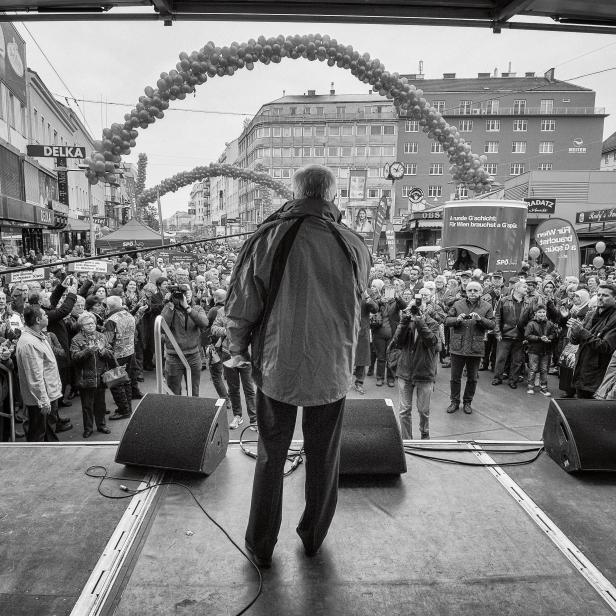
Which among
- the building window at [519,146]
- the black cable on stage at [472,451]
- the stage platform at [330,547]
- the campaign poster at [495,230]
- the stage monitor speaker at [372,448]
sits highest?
the building window at [519,146]

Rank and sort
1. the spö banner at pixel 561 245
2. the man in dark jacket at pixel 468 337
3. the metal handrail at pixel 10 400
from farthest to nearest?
the spö banner at pixel 561 245 < the man in dark jacket at pixel 468 337 < the metal handrail at pixel 10 400

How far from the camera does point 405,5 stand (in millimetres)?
2549

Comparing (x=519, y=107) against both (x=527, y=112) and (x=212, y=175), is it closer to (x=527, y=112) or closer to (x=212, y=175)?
(x=527, y=112)

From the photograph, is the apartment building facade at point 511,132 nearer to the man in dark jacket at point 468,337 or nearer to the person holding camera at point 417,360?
the man in dark jacket at point 468,337

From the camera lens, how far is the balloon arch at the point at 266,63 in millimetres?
7512

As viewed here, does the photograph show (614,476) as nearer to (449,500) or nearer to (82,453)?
(449,500)

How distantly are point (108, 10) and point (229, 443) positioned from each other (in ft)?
9.47

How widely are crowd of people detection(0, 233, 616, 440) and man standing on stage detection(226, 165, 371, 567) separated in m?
2.88

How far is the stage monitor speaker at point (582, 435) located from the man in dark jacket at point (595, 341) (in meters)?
2.57

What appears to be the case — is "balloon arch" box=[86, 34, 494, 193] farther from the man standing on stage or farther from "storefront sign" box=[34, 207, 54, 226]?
"storefront sign" box=[34, 207, 54, 226]

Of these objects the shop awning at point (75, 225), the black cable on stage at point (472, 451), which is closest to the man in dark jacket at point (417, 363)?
the black cable on stage at point (472, 451)

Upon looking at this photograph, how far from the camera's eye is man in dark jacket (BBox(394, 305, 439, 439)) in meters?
5.74

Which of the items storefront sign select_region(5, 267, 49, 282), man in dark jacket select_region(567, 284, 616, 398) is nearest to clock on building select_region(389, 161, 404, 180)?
man in dark jacket select_region(567, 284, 616, 398)

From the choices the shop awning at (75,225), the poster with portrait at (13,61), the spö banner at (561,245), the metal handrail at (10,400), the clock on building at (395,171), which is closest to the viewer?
the metal handrail at (10,400)
